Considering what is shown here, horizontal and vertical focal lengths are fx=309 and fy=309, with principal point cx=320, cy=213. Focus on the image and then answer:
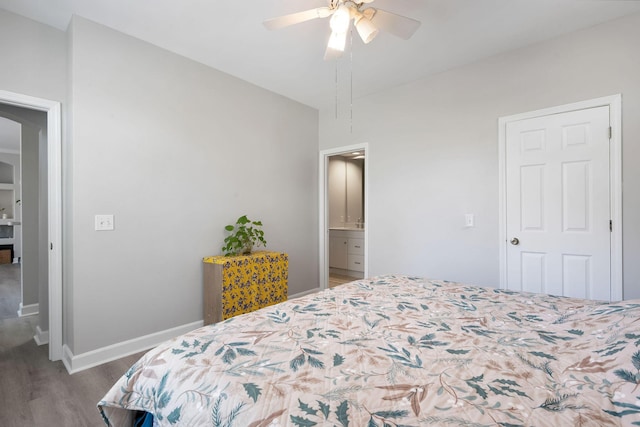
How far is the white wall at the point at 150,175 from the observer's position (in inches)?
90.2

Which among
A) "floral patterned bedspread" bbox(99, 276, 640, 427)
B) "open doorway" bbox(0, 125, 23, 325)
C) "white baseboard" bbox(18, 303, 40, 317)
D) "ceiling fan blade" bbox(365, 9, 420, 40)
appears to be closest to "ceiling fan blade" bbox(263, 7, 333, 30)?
"ceiling fan blade" bbox(365, 9, 420, 40)

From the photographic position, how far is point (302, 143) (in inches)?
160

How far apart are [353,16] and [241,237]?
7.34 feet

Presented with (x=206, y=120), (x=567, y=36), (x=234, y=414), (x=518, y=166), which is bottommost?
(x=234, y=414)

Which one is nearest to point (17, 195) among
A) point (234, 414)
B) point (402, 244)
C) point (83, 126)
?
point (83, 126)

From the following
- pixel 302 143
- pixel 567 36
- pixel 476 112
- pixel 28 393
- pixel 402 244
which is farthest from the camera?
pixel 302 143

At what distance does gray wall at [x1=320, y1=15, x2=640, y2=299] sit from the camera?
2264 millimetres

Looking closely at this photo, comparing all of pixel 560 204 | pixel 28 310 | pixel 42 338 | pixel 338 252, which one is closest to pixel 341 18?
pixel 560 204

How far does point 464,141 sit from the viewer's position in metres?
3.02

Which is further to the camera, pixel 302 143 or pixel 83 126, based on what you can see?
pixel 302 143

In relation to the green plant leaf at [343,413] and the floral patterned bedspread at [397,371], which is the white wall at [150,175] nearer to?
the floral patterned bedspread at [397,371]

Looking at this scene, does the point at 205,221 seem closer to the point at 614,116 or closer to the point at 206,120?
the point at 206,120

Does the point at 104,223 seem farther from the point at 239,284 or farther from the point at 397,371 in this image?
the point at 397,371

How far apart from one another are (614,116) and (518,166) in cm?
68
